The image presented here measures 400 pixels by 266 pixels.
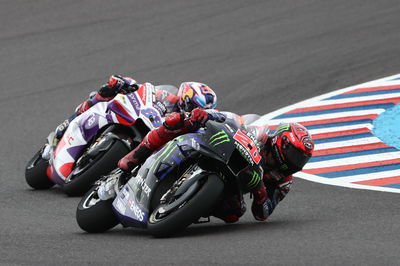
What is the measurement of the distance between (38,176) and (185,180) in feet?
12.3

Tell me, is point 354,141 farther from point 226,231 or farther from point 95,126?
point 226,231

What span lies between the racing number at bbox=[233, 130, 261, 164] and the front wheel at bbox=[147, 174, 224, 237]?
386mm

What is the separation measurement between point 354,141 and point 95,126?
3.41 meters

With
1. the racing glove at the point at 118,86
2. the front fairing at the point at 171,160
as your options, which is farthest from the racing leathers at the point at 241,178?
the racing glove at the point at 118,86

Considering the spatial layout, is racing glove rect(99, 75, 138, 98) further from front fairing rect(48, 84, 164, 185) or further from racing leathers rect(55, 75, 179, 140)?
front fairing rect(48, 84, 164, 185)

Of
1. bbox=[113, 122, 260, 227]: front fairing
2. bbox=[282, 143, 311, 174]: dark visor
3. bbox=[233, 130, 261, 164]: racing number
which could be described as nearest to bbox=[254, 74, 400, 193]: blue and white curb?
bbox=[282, 143, 311, 174]: dark visor

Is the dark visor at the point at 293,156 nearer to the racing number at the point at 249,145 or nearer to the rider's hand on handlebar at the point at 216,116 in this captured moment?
the racing number at the point at 249,145

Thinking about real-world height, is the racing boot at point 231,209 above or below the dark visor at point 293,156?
below

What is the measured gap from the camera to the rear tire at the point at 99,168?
10.1 m

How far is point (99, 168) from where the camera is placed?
10.2 meters


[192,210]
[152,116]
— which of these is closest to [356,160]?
[152,116]

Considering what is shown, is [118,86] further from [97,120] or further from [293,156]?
[293,156]

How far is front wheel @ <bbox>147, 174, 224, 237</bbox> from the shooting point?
751 centimetres

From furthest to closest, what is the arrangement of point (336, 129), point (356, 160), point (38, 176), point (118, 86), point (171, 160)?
point (336, 129) → point (356, 160) → point (38, 176) → point (118, 86) → point (171, 160)
